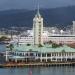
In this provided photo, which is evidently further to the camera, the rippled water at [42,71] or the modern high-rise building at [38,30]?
the modern high-rise building at [38,30]

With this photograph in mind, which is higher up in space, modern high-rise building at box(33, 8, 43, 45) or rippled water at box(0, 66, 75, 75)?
modern high-rise building at box(33, 8, 43, 45)

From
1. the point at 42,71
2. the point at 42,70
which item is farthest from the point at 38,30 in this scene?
the point at 42,71

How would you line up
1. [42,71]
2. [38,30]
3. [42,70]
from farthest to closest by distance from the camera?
1. [38,30]
2. [42,70]
3. [42,71]

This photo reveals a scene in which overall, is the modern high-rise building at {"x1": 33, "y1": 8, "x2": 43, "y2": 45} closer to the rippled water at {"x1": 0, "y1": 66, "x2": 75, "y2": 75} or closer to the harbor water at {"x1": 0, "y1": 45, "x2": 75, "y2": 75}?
the harbor water at {"x1": 0, "y1": 45, "x2": 75, "y2": 75}

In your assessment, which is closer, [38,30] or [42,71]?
[42,71]

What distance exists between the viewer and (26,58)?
48312mm

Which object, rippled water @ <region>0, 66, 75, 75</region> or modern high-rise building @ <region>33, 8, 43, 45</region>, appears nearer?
rippled water @ <region>0, 66, 75, 75</region>

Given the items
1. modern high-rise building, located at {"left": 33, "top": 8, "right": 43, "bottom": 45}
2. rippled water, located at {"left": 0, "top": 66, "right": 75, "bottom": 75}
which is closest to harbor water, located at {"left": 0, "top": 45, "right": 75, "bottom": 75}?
rippled water, located at {"left": 0, "top": 66, "right": 75, "bottom": 75}

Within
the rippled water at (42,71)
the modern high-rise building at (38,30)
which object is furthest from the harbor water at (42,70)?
the modern high-rise building at (38,30)

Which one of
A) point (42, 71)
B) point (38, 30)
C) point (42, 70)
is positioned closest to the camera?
point (42, 71)

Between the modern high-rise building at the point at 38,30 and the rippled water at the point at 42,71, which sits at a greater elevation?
the modern high-rise building at the point at 38,30

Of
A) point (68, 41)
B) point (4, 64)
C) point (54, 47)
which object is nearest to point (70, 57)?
point (54, 47)

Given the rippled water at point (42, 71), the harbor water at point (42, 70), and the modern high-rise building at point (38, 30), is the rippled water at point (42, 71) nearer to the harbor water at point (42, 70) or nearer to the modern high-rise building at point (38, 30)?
the harbor water at point (42, 70)

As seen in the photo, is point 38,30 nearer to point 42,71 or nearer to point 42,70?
point 42,70
